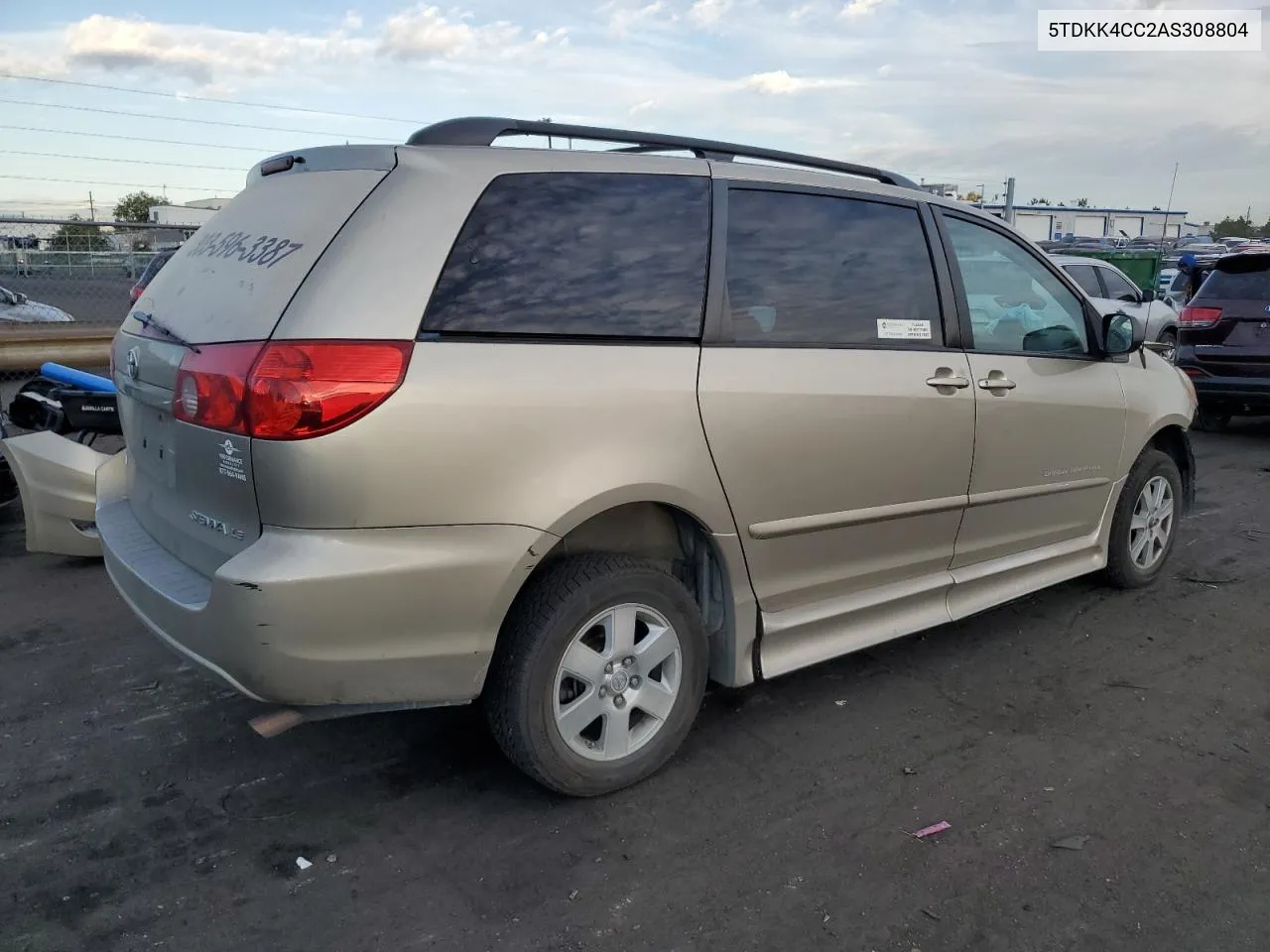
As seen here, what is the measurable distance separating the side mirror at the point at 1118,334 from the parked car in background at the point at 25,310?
1367cm

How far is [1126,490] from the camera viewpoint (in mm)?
4809

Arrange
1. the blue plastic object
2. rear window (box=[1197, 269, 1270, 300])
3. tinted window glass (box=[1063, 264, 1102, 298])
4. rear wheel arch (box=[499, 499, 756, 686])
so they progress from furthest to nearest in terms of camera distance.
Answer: tinted window glass (box=[1063, 264, 1102, 298])
rear window (box=[1197, 269, 1270, 300])
the blue plastic object
rear wheel arch (box=[499, 499, 756, 686])

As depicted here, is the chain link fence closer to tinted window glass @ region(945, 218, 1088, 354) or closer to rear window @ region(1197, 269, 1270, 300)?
tinted window glass @ region(945, 218, 1088, 354)

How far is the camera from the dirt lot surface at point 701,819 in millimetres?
2496

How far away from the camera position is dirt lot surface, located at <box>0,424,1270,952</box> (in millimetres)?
2496

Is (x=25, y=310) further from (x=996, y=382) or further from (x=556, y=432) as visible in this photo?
(x=996, y=382)

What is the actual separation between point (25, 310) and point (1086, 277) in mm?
14755

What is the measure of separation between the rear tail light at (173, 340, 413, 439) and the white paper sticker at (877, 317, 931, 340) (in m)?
Result: 1.82

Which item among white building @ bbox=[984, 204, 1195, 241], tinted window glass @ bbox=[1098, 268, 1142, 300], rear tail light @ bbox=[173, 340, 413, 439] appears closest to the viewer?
rear tail light @ bbox=[173, 340, 413, 439]

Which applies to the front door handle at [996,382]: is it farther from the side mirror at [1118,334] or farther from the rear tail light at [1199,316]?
the rear tail light at [1199,316]

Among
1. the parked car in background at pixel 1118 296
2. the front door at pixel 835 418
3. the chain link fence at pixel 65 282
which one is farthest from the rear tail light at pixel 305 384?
the parked car in background at pixel 1118 296

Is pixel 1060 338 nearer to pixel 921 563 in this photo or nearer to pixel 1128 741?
pixel 921 563

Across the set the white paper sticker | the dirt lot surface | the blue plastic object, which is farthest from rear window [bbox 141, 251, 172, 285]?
the white paper sticker

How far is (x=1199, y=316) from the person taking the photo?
955 centimetres
